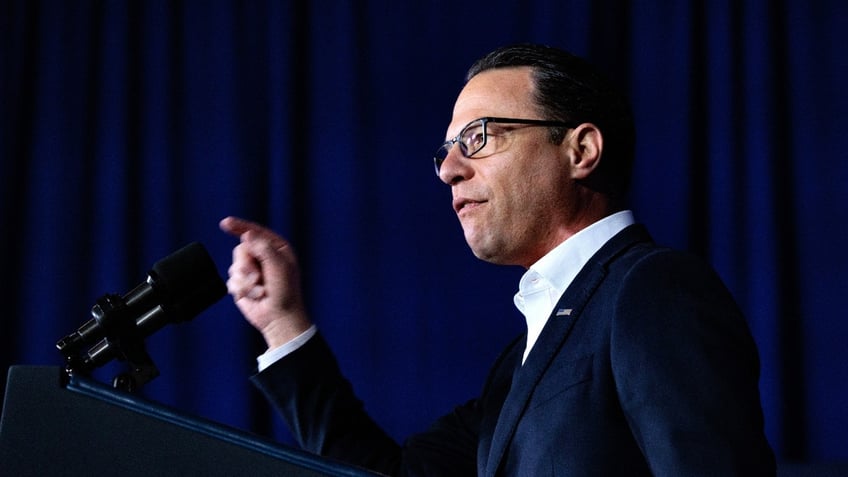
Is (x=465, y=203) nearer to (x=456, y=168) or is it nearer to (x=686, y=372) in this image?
(x=456, y=168)

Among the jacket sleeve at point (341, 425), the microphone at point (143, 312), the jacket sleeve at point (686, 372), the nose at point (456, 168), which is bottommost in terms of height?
the jacket sleeve at point (341, 425)

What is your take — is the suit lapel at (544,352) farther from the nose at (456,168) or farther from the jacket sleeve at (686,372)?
the nose at (456,168)

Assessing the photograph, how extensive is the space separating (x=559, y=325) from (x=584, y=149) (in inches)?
12.7

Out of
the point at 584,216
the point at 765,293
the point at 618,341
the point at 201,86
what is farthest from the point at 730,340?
the point at 201,86

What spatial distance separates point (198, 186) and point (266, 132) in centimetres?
25

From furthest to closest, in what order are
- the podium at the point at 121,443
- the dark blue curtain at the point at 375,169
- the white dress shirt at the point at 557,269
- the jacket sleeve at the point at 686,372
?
the dark blue curtain at the point at 375,169, the white dress shirt at the point at 557,269, the jacket sleeve at the point at 686,372, the podium at the point at 121,443

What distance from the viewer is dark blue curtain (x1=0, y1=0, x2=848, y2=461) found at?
2.42 meters

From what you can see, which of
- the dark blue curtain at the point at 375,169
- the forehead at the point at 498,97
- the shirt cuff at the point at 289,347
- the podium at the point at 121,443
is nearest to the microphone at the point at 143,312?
the podium at the point at 121,443

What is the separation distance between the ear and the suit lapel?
20cm

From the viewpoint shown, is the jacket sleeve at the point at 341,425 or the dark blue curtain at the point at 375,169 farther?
the dark blue curtain at the point at 375,169

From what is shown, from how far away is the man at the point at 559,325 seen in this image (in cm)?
85

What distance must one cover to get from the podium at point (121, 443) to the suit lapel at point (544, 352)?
431 millimetres

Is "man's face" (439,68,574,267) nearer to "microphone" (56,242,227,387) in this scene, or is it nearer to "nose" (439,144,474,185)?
"nose" (439,144,474,185)

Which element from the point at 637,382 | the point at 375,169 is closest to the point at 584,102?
the point at 637,382
